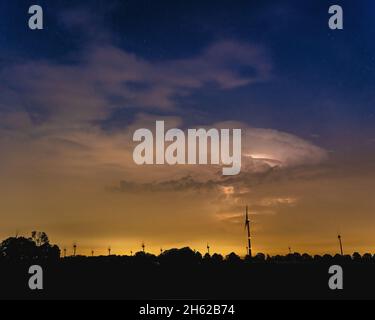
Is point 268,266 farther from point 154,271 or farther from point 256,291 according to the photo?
point 154,271

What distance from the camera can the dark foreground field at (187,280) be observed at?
413ft

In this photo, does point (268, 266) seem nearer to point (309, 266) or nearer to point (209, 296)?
point (309, 266)

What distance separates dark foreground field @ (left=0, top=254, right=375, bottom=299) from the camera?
4958 inches

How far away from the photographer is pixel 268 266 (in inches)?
5984

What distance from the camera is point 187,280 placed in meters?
143

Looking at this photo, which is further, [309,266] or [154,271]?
[309,266]

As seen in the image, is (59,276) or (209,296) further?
(59,276)
